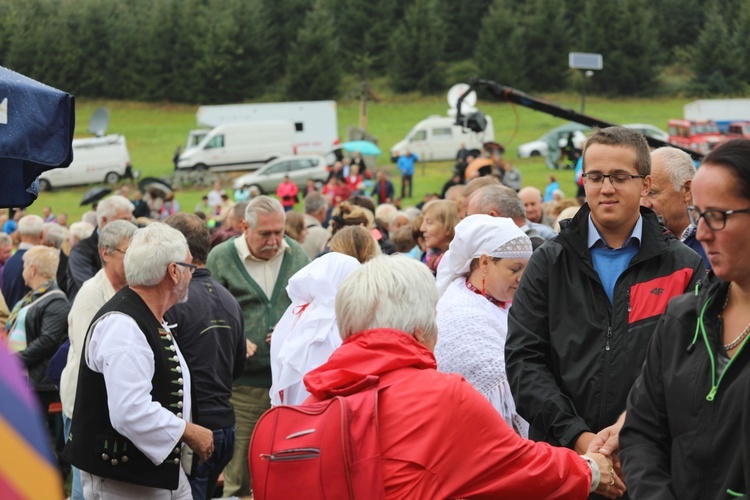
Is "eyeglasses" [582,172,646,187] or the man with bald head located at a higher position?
"eyeglasses" [582,172,646,187]

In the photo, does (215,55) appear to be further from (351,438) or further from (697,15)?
(351,438)

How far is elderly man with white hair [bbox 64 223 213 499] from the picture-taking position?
4520mm

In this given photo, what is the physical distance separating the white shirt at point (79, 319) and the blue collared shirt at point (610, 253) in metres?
3.04

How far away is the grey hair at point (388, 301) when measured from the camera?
321cm

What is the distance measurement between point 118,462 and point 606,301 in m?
2.36

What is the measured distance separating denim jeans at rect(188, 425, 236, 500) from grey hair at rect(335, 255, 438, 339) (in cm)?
243

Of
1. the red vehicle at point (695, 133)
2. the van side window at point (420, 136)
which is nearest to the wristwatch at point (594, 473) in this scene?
the red vehicle at point (695, 133)

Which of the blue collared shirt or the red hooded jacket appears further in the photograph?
the blue collared shirt

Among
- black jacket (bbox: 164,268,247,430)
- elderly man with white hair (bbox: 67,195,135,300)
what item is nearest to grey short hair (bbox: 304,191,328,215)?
elderly man with white hair (bbox: 67,195,135,300)

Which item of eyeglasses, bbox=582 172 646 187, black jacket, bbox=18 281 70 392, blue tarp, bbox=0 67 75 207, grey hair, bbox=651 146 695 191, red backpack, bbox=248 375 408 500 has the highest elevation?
blue tarp, bbox=0 67 75 207

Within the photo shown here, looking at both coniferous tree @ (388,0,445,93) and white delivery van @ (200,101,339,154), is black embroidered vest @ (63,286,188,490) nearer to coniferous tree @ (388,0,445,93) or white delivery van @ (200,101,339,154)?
white delivery van @ (200,101,339,154)

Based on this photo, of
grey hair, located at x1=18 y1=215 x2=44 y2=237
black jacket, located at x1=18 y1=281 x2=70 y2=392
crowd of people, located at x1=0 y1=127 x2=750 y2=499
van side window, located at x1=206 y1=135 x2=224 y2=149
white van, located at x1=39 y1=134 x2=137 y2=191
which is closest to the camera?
crowd of people, located at x1=0 y1=127 x2=750 y2=499

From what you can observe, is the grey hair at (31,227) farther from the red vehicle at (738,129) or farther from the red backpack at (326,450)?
the red vehicle at (738,129)

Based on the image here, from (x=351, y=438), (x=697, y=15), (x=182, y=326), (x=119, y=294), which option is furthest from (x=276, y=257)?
(x=697, y=15)
